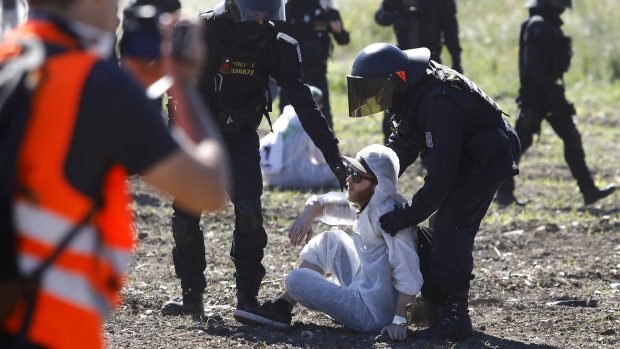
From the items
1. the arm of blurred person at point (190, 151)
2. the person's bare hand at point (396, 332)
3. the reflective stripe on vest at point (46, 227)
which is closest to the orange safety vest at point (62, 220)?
the reflective stripe on vest at point (46, 227)

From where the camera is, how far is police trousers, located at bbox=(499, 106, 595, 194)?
10.4 meters

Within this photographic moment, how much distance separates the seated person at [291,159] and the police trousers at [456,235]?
5.10 metres

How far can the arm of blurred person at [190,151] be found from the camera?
8.71ft

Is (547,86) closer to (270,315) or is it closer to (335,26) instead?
(335,26)

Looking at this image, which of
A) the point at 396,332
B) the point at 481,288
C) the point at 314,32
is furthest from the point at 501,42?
the point at 396,332

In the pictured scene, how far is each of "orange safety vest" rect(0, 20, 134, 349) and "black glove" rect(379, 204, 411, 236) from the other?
3.06 meters

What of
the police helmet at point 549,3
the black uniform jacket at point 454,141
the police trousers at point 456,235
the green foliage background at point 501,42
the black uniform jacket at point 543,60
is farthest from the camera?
the green foliage background at point 501,42

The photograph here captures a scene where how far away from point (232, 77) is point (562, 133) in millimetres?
5201

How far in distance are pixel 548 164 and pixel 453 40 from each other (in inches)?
77.7

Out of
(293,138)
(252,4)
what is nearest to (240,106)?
(252,4)

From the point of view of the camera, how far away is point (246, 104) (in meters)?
6.16

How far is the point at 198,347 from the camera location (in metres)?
5.65

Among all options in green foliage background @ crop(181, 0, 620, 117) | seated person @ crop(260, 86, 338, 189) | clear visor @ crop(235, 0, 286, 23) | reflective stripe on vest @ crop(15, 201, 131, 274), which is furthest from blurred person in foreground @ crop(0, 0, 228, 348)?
green foliage background @ crop(181, 0, 620, 117)

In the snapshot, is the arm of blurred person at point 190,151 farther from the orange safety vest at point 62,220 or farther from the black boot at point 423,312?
the black boot at point 423,312
